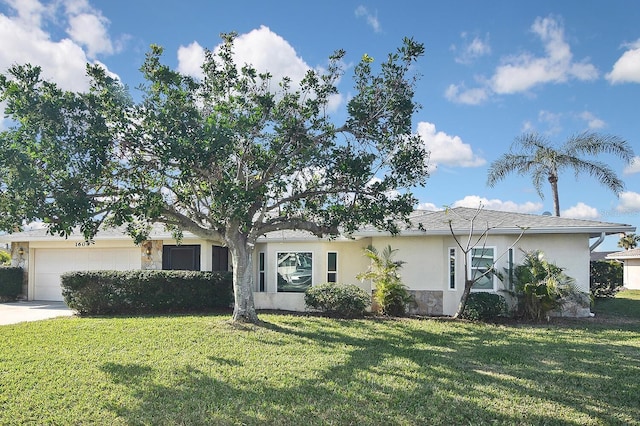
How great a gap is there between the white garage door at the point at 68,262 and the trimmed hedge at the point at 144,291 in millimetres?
3840

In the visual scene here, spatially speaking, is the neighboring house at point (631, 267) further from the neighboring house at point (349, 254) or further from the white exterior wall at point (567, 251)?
the white exterior wall at point (567, 251)

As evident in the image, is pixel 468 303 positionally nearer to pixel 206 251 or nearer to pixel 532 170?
pixel 206 251

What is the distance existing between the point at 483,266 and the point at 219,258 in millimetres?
10308

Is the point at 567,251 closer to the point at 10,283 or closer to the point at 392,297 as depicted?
the point at 392,297

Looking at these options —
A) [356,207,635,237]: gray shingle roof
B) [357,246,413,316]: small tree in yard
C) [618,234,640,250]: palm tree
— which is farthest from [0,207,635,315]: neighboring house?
[618,234,640,250]: palm tree

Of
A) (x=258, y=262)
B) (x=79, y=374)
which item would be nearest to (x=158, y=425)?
(x=79, y=374)

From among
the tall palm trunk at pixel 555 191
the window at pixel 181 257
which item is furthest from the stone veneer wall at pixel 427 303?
the tall palm trunk at pixel 555 191

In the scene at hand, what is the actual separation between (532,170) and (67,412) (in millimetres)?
24517

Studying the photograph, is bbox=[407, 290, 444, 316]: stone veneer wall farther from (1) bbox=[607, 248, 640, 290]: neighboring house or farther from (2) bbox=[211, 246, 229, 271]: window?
(1) bbox=[607, 248, 640, 290]: neighboring house

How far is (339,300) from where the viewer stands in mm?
14766

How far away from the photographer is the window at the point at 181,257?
62.5 feet

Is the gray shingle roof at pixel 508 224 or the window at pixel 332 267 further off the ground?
the gray shingle roof at pixel 508 224

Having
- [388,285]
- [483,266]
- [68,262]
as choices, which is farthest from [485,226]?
[68,262]

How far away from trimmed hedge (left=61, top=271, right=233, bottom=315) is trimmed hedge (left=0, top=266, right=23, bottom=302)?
19.8ft
